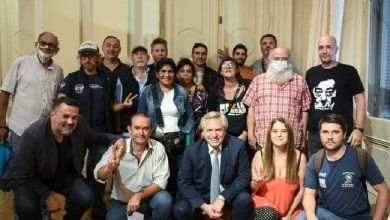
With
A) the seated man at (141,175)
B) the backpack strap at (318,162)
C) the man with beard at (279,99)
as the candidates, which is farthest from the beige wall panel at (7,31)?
the backpack strap at (318,162)

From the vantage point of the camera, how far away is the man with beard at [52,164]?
8.82 ft

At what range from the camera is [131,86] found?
3461 millimetres

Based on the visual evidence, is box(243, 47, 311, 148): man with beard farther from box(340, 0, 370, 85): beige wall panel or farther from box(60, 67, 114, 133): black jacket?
box(60, 67, 114, 133): black jacket

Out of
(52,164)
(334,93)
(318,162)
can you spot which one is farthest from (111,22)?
(318,162)

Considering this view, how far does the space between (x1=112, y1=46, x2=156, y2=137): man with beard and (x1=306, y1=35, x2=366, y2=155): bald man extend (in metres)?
1.29

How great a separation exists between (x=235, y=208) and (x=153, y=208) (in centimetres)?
54

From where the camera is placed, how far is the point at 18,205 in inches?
106

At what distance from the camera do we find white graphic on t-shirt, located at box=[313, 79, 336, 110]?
10.2 feet

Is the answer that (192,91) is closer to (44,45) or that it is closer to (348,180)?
(44,45)

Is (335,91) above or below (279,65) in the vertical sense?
below

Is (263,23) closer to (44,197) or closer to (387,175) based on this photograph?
(387,175)

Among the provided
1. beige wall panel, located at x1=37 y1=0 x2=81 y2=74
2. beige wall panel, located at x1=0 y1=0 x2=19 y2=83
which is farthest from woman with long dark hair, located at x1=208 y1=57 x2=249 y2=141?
beige wall panel, located at x1=0 y1=0 x2=19 y2=83

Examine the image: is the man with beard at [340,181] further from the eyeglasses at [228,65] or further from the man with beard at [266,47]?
the man with beard at [266,47]

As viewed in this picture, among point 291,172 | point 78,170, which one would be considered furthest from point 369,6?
point 78,170
